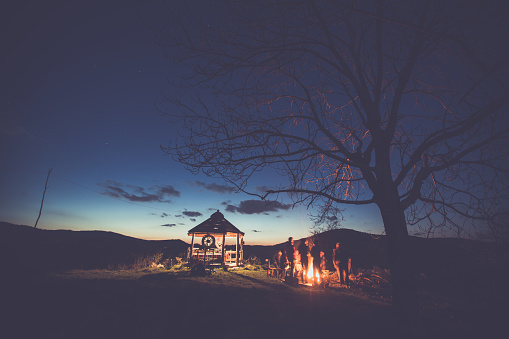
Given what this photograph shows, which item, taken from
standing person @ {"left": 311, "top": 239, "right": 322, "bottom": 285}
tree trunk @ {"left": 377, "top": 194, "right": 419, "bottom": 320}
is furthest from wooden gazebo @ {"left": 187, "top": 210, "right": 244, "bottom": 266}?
tree trunk @ {"left": 377, "top": 194, "right": 419, "bottom": 320}

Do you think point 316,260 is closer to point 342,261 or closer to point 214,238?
point 342,261

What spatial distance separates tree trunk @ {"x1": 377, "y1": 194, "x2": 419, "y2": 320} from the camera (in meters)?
3.51

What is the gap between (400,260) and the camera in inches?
143

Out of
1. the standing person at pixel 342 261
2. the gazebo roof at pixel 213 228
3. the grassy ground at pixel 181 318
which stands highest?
the gazebo roof at pixel 213 228

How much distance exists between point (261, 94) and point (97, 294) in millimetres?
6960

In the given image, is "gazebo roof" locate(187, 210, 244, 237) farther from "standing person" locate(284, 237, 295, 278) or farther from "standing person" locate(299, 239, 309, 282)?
"standing person" locate(299, 239, 309, 282)

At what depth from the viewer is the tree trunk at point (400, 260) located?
351 cm

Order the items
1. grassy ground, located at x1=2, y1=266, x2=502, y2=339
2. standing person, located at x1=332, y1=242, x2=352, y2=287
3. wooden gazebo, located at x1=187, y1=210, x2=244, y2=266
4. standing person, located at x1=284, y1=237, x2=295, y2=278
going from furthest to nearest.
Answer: wooden gazebo, located at x1=187, y1=210, x2=244, y2=266 → standing person, located at x1=284, y1=237, x2=295, y2=278 → standing person, located at x1=332, y1=242, x2=352, y2=287 → grassy ground, located at x1=2, y1=266, x2=502, y2=339

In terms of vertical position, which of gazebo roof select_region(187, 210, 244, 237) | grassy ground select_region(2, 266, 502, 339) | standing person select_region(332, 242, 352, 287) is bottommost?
grassy ground select_region(2, 266, 502, 339)

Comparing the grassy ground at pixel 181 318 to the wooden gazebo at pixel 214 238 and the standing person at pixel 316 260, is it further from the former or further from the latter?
the wooden gazebo at pixel 214 238

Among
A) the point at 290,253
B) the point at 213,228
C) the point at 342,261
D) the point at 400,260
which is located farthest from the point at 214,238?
the point at 400,260

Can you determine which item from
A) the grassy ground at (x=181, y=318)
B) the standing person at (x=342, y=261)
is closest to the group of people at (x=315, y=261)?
the standing person at (x=342, y=261)

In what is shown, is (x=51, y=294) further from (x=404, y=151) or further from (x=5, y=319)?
(x=404, y=151)

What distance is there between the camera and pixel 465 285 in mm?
12688
